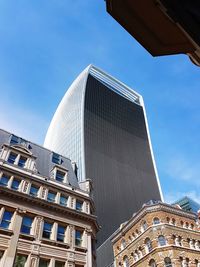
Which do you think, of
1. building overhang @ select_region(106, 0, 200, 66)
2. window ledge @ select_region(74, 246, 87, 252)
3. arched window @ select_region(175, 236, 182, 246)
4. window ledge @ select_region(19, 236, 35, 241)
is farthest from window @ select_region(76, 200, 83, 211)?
building overhang @ select_region(106, 0, 200, 66)

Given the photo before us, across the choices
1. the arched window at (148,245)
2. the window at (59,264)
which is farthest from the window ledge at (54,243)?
the arched window at (148,245)

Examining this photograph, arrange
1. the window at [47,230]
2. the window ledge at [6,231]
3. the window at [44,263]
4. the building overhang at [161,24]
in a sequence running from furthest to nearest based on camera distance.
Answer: the window at [47,230]
the window at [44,263]
the window ledge at [6,231]
the building overhang at [161,24]

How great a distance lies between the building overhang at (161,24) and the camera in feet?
21.9

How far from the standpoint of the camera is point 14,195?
91.7 feet

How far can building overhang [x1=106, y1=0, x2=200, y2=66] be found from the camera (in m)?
6.68

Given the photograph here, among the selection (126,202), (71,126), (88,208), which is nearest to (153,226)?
(88,208)

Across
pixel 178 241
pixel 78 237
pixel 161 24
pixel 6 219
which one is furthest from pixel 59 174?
pixel 161 24

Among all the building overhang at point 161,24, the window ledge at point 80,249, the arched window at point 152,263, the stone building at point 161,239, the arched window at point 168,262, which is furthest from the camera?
the arched window at point 152,263

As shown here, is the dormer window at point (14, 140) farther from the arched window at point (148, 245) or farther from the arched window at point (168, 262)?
the arched window at point (168, 262)

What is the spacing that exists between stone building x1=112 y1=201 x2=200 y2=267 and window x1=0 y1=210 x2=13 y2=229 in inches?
1129

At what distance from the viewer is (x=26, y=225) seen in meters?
27.3

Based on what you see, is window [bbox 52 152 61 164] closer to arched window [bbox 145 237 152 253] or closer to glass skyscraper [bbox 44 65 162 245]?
arched window [bbox 145 237 152 253]

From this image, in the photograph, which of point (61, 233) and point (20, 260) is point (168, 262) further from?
point (20, 260)

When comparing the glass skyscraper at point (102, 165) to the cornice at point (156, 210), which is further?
the glass skyscraper at point (102, 165)
